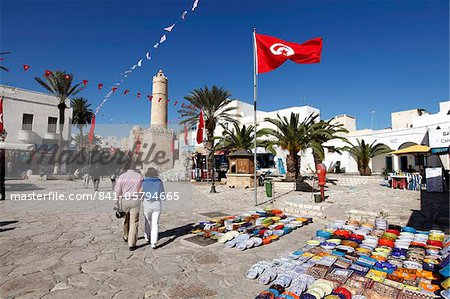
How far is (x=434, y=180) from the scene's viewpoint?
41.1ft

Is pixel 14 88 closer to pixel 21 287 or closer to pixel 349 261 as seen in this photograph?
pixel 21 287

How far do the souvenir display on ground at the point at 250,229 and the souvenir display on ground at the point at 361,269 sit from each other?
3.24ft

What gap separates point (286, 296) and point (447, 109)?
3211 centimetres

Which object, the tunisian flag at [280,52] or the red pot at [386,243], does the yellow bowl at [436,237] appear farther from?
the tunisian flag at [280,52]

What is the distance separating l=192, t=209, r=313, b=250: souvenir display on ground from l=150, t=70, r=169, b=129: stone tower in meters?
34.3

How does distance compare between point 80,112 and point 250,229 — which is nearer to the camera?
point 250,229

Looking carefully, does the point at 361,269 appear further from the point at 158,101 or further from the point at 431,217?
the point at 158,101

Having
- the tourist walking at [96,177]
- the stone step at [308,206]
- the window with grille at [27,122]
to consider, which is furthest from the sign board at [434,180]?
the window with grille at [27,122]

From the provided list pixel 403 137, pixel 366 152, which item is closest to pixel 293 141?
pixel 366 152

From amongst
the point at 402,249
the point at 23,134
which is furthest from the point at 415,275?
the point at 23,134

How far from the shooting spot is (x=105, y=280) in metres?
3.81

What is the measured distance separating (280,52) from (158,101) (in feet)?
106

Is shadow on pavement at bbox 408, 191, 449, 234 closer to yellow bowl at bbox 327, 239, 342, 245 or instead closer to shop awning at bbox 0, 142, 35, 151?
yellow bowl at bbox 327, 239, 342, 245

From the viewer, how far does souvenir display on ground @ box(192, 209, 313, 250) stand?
220 inches
